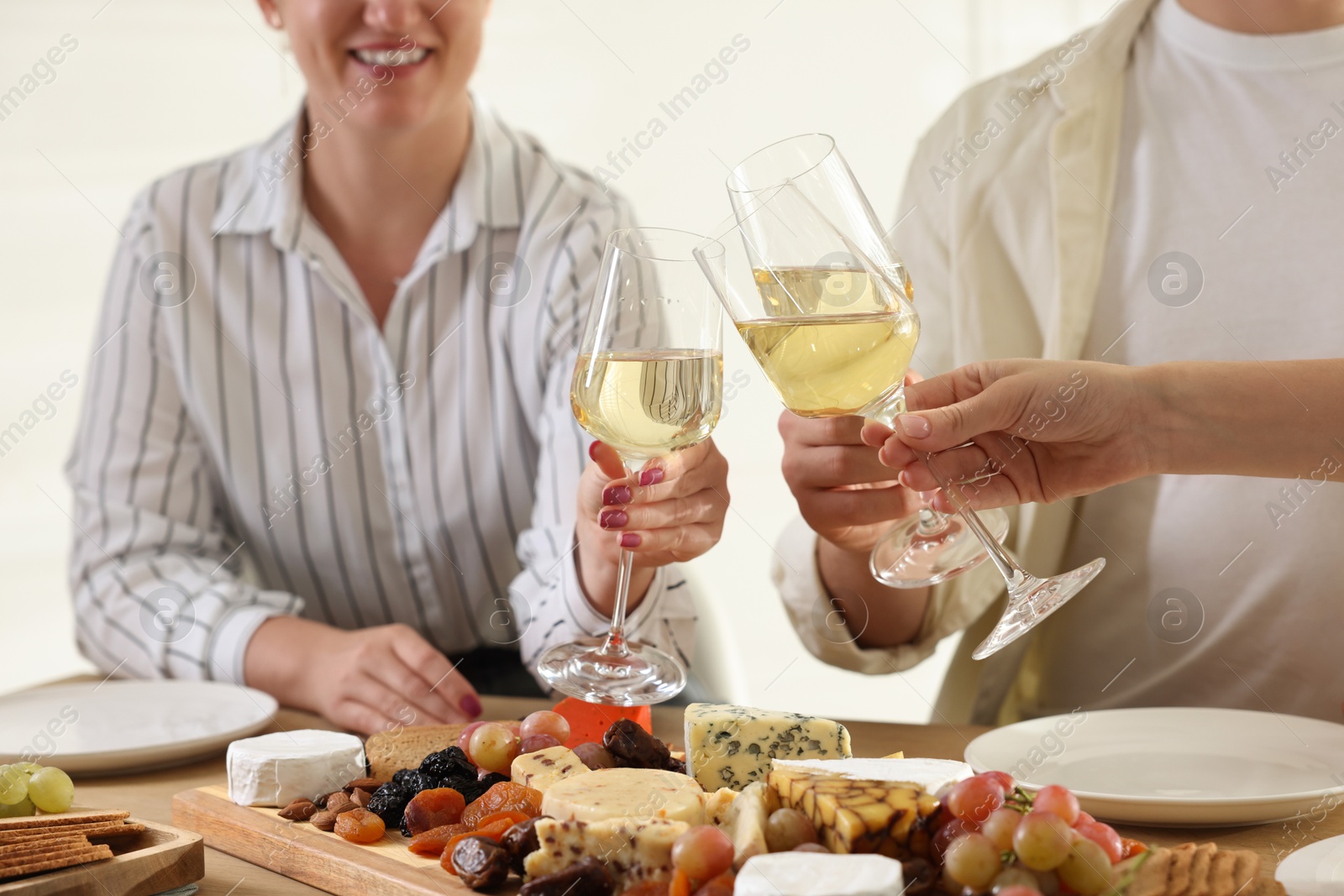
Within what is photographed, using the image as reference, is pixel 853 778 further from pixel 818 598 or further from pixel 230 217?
pixel 230 217

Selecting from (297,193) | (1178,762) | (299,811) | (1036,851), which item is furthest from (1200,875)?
(297,193)

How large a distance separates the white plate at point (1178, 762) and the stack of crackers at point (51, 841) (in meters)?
0.73

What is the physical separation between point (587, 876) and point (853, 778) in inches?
8.1

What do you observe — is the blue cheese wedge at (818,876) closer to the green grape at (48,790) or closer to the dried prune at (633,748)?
the dried prune at (633,748)

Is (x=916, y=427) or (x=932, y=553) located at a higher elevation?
(x=916, y=427)

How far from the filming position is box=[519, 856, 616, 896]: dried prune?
31.1 inches

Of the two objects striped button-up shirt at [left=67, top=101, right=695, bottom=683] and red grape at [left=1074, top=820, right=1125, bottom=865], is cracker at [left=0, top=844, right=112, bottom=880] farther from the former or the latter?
striped button-up shirt at [left=67, top=101, right=695, bottom=683]

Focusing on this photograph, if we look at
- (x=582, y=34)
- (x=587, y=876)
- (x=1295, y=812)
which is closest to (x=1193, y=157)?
(x=1295, y=812)

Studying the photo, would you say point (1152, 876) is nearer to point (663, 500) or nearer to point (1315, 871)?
point (1315, 871)

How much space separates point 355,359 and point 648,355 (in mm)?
1026

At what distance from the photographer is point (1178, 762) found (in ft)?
3.61

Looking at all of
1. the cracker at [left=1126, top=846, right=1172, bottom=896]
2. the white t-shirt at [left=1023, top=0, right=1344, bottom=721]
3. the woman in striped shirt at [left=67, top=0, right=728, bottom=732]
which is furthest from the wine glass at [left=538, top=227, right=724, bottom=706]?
the white t-shirt at [left=1023, top=0, right=1344, bottom=721]

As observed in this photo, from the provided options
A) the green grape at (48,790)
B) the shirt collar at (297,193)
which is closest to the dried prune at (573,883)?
the green grape at (48,790)

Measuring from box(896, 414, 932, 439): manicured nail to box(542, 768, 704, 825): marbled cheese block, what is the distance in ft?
1.15
